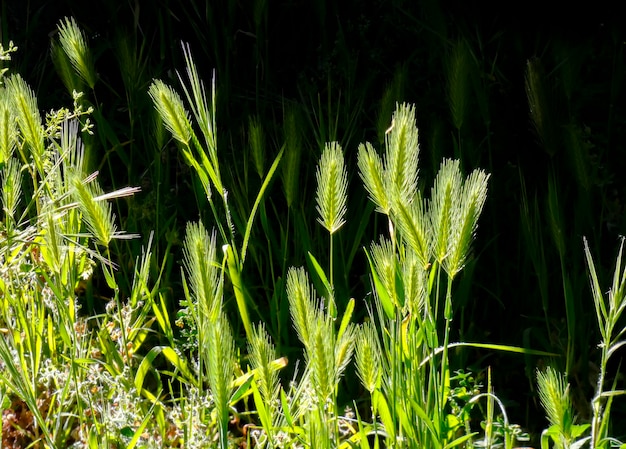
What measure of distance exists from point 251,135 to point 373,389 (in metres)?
0.79

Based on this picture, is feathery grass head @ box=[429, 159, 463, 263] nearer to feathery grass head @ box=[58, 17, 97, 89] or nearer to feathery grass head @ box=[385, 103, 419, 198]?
feathery grass head @ box=[385, 103, 419, 198]

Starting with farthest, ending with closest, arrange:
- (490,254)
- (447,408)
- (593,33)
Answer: (593,33), (490,254), (447,408)

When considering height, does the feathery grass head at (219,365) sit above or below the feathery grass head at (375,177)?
below

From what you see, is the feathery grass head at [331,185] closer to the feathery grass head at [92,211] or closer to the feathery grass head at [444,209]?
the feathery grass head at [444,209]

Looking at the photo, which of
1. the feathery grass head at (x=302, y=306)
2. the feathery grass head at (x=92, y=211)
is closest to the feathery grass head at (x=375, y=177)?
the feathery grass head at (x=302, y=306)

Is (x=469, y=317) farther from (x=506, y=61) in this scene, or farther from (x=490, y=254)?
(x=506, y=61)

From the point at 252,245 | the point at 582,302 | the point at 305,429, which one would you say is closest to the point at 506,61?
the point at 582,302

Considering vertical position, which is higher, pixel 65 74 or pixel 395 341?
pixel 65 74

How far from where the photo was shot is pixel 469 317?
2088 mm

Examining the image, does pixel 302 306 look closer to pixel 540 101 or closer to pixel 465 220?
pixel 465 220

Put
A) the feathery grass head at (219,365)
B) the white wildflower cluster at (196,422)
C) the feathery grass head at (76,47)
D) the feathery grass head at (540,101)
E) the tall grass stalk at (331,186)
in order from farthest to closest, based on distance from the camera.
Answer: the feathery grass head at (540,101) < the feathery grass head at (76,47) < the white wildflower cluster at (196,422) < the tall grass stalk at (331,186) < the feathery grass head at (219,365)

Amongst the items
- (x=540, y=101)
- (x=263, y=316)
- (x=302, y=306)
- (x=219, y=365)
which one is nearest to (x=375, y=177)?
(x=302, y=306)

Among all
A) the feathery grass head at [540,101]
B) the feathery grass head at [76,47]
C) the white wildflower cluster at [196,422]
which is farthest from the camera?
the feathery grass head at [540,101]

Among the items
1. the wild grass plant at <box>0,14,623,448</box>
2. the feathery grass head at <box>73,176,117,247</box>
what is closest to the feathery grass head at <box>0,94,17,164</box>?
the wild grass plant at <box>0,14,623,448</box>
